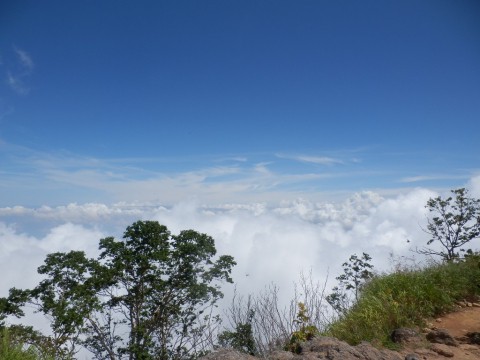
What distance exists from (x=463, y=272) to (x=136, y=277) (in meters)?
12.8

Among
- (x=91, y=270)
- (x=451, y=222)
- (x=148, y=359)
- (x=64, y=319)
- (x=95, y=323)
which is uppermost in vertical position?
(x=451, y=222)

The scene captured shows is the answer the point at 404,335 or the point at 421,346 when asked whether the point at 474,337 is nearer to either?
the point at 421,346

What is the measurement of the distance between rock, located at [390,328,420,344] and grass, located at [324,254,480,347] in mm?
120

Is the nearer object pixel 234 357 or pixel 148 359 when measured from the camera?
pixel 234 357

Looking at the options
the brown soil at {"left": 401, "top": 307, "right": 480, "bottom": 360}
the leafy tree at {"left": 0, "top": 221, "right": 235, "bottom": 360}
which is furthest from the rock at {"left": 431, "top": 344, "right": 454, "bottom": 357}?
the leafy tree at {"left": 0, "top": 221, "right": 235, "bottom": 360}

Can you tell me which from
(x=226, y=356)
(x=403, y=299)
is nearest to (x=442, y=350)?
(x=403, y=299)

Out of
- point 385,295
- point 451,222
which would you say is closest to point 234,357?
point 385,295

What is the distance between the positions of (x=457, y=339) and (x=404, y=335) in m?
1.06

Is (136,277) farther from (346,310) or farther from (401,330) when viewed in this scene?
(401,330)

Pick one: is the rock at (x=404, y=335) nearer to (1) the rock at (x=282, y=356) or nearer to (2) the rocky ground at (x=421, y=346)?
(2) the rocky ground at (x=421, y=346)

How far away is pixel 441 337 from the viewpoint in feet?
16.6

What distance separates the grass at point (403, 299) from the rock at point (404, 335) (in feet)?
0.39

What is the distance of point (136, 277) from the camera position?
1437 centimetres

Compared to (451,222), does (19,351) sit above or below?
below
